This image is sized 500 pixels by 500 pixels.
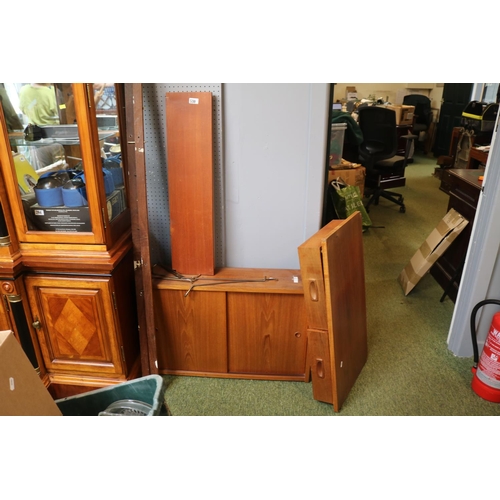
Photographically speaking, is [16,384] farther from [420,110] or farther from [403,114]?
[420,110]

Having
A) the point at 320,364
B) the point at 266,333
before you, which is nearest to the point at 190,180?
the point at 266,333

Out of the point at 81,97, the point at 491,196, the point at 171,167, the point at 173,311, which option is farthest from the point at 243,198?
the point at 491,196

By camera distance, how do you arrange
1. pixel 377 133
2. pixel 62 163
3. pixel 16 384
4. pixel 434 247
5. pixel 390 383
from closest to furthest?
pixel 16 384
pixel 62 163
pixel 390 383
pixel 434 247
pixel 377 133

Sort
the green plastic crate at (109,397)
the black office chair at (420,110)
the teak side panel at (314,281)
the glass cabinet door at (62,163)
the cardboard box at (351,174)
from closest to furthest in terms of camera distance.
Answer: the green plastic crate at (109,397)
the glass cabinet door at (62,163)
the teak side panel at (314,281)
the cardboard box at (351,174)
the black office chair at (420,110)

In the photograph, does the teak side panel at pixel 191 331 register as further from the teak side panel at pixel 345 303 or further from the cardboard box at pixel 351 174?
the cardboard box at pixel 351 174

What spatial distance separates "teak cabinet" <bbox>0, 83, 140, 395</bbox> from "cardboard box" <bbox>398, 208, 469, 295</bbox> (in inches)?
84.9

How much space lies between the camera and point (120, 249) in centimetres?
197

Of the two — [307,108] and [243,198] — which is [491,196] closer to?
[307,108]

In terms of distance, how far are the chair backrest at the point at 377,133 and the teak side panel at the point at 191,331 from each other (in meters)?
3.34

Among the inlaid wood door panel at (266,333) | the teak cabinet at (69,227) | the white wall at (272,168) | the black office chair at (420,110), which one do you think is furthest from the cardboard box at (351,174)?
the black office chair at (420,110)

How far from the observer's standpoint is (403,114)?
6.71 meters

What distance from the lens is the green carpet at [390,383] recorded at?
6.91ft

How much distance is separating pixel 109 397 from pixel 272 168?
1.28 m

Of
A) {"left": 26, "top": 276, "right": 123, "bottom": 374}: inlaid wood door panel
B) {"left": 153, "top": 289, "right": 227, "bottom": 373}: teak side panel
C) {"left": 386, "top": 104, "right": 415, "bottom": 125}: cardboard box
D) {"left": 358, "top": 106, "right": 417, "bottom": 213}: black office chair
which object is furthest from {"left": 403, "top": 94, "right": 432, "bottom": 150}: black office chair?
{"left": 26, "top": 276, "right": 123, "bottom": 374}: inlaid wood door panel
